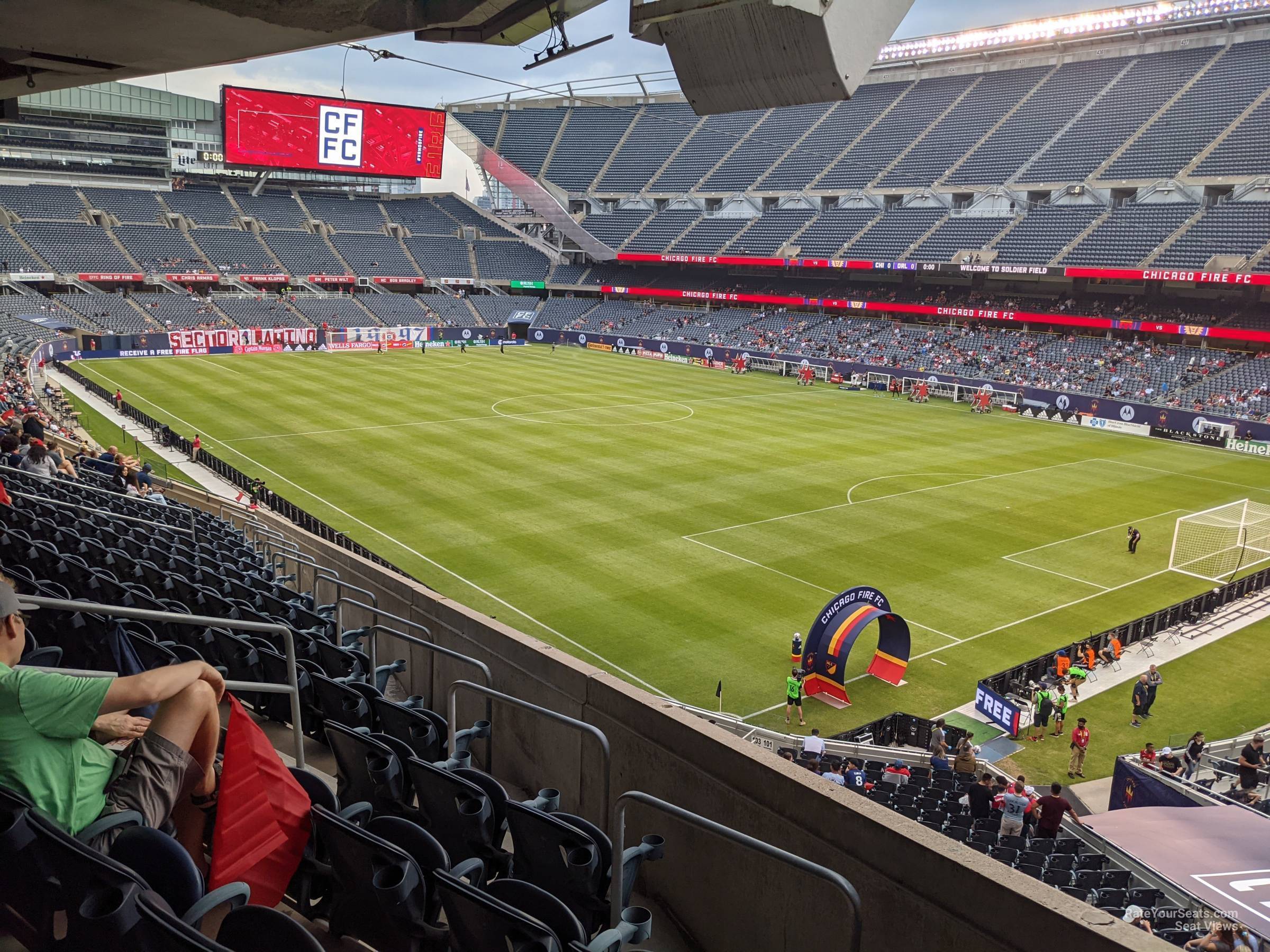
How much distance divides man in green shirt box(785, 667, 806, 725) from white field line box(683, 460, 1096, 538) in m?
10.2

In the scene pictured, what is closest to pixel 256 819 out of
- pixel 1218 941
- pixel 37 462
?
pixel 1218 941

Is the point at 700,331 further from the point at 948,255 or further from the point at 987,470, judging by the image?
the point at 987,470

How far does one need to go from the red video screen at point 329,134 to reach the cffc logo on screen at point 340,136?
0.05 metres

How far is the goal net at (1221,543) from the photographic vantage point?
27.3m

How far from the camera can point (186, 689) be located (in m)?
4.36

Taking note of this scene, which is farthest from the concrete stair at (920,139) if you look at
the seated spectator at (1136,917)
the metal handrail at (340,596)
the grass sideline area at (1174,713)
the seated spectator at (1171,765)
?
the seated spectator at (1136,917)

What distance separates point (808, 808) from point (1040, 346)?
61.2m

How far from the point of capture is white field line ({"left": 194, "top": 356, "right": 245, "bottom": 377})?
56.2 meters

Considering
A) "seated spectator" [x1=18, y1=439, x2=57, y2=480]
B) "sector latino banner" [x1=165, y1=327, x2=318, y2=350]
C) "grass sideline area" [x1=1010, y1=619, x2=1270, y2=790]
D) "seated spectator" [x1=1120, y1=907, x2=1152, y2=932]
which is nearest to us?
"seated spectator" [x1=1120, y1=907, x2=1152, y2=932]

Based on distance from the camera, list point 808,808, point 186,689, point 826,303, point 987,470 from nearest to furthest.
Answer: point 186,689
point 808,808
point 987,470
point 826,303

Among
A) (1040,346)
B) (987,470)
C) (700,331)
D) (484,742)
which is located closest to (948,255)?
(1040,346)

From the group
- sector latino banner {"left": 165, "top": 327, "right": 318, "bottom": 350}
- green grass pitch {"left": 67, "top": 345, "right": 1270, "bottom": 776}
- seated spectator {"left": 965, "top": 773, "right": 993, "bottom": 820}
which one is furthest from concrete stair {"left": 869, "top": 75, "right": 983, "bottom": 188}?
seated spectator {"left": 965, "top": 773, "right": 993, "bottom": 820}

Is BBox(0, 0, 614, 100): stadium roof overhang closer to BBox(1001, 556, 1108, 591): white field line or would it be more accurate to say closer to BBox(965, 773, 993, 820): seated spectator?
BBox(965, 773, 993, 820): seated spectator

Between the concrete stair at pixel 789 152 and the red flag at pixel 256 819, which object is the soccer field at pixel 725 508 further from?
the concrete stair at pixel 789 152
